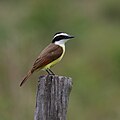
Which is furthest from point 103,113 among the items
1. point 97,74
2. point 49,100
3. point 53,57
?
point 49,100

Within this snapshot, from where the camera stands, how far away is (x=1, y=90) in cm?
994

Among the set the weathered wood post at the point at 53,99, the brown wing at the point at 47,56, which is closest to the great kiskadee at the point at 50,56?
the brown wing at the point at 47,56

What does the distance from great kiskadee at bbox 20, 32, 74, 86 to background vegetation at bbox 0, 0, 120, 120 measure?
5.56 ft

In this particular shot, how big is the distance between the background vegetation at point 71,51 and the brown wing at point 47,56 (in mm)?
1794

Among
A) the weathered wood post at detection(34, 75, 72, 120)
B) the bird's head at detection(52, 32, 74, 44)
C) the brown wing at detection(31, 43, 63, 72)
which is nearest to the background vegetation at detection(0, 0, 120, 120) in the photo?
the bird's head at detection(52, 32, 74, 44)

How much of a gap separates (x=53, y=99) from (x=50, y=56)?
1.18m

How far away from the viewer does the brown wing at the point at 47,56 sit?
238 inches

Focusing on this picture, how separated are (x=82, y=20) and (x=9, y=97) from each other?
7.93m

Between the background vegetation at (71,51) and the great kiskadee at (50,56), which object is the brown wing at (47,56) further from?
the background vegetation at (71,51)

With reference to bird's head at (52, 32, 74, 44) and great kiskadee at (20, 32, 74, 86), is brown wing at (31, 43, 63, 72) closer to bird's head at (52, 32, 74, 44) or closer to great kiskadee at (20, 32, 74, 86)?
great kiskadee at (20, 32, 74, 86)

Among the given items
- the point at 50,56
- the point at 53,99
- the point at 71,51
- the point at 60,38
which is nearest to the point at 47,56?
the point at 50,56

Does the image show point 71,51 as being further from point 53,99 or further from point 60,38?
point 53,99

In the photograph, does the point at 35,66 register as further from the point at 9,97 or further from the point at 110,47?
the point at 110,47

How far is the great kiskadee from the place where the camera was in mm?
6035
